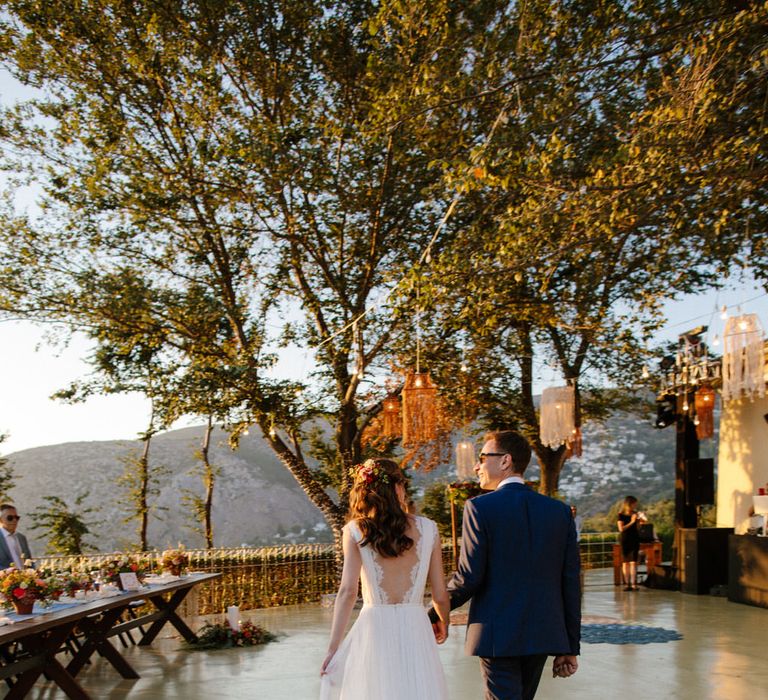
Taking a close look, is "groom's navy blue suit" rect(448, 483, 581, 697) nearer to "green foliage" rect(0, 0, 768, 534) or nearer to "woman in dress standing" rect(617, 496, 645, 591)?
"green foliage" rect(0, 0, 768, 534)

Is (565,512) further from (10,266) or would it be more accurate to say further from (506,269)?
(10,266)

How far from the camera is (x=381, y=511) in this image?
4273 millimetres

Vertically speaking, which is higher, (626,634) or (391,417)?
(391,417)

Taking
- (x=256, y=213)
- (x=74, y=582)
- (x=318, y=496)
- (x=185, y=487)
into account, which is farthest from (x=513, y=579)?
(x=185, y=487)

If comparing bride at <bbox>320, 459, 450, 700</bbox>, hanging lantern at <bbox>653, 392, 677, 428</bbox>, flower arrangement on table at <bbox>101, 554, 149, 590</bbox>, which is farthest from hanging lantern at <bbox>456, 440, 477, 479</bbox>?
bride at <bbox>320, 459, 450, 700</bbox>

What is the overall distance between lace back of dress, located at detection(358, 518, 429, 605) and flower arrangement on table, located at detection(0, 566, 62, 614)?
3.31 metres

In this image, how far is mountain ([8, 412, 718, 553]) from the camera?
5597 centimetres

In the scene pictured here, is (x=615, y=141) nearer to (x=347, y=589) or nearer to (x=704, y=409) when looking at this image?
(x=704, y=409)

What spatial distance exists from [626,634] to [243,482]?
2268 inches

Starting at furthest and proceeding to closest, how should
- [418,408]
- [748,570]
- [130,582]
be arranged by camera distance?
[748,570] → [418,408] → [130,582]

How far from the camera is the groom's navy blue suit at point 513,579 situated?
3.67 meters

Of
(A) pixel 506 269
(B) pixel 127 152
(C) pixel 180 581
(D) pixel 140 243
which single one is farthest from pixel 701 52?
(D) pixel 140 243

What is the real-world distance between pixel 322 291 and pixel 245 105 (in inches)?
132

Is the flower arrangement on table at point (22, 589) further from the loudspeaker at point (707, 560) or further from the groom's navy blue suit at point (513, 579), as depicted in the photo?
the loudspeaker at point (707, 560)
